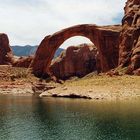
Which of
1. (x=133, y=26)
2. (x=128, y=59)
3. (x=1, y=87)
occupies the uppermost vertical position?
(x=133, y=26)

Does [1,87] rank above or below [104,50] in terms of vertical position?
below

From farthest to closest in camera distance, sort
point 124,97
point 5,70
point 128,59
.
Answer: point 5,70 → point 128,59 → point 124,97

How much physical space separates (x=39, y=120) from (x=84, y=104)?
784 inches

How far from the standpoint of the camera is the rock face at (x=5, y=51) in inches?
7108

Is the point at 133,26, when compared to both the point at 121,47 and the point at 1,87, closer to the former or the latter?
the point at 121,47

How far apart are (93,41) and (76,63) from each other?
5239cm

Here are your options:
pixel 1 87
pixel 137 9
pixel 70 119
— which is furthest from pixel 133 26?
pixel 70 119

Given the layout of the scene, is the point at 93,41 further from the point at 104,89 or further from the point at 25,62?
the point at 104,89

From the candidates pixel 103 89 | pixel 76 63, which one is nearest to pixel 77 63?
pixel 76 63

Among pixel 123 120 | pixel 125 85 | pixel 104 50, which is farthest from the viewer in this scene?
pixel 104 50

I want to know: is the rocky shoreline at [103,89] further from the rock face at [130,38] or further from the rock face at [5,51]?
the rock face at [5,51]

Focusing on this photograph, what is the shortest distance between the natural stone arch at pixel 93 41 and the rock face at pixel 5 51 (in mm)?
37599

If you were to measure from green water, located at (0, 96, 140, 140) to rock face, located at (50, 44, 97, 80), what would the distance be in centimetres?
11232

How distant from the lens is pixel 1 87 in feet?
415
